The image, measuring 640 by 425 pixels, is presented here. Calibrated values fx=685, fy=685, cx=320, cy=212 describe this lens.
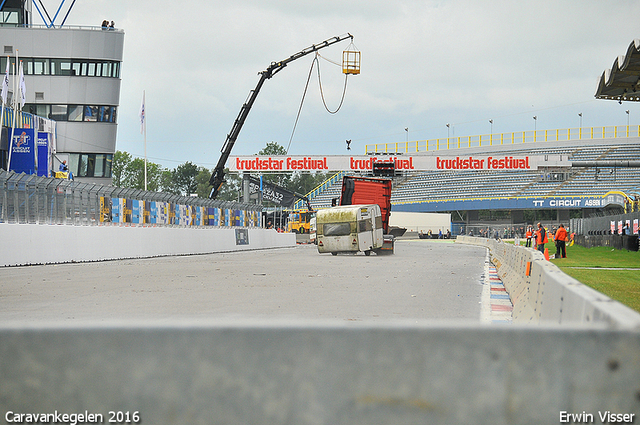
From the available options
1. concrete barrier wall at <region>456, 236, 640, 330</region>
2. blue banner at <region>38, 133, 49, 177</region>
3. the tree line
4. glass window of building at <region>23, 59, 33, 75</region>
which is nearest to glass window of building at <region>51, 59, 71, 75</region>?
glass window of building at <region>23, 59, 33, 75</region>

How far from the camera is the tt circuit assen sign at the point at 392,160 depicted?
5644 cm

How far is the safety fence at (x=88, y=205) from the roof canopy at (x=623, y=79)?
16.8m

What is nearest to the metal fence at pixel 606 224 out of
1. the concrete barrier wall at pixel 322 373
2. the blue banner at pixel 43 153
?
the concrete barrier wall at pixel 322 373

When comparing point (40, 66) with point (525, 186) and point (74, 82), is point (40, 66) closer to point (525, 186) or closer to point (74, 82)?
point (74, 82)

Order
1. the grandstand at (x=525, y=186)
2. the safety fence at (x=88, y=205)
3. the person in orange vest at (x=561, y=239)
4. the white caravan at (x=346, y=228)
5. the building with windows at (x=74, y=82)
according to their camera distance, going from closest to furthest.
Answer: the safety fence at (x=88, y=205)
the person in orange vest at (x=561, y=239)
the white caravan at (x=346, y=228)
the building with windows at (x=74, y=82)
the grandstand at (x=525, y=186)

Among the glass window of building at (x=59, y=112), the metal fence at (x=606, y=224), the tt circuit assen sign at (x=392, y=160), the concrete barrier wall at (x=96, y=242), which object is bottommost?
the concrete barrier wall at (x=96, y=242)

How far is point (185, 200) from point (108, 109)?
102 feet

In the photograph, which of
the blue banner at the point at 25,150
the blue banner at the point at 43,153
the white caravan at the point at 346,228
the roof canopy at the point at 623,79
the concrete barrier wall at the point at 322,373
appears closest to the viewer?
the concrete barrier wall at the point at 322,373

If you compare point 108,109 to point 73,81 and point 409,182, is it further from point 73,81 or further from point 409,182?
point 409,182

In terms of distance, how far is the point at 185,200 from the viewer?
32031 millimetres

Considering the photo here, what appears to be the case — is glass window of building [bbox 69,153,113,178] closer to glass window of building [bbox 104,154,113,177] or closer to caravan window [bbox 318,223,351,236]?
glass window of building [bbox 104,154,113,177]

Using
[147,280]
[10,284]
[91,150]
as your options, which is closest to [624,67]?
[147,280]

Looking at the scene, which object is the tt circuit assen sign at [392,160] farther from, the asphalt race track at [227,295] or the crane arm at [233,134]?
the asphalt race track at [227,295]

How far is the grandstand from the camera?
257 feet
